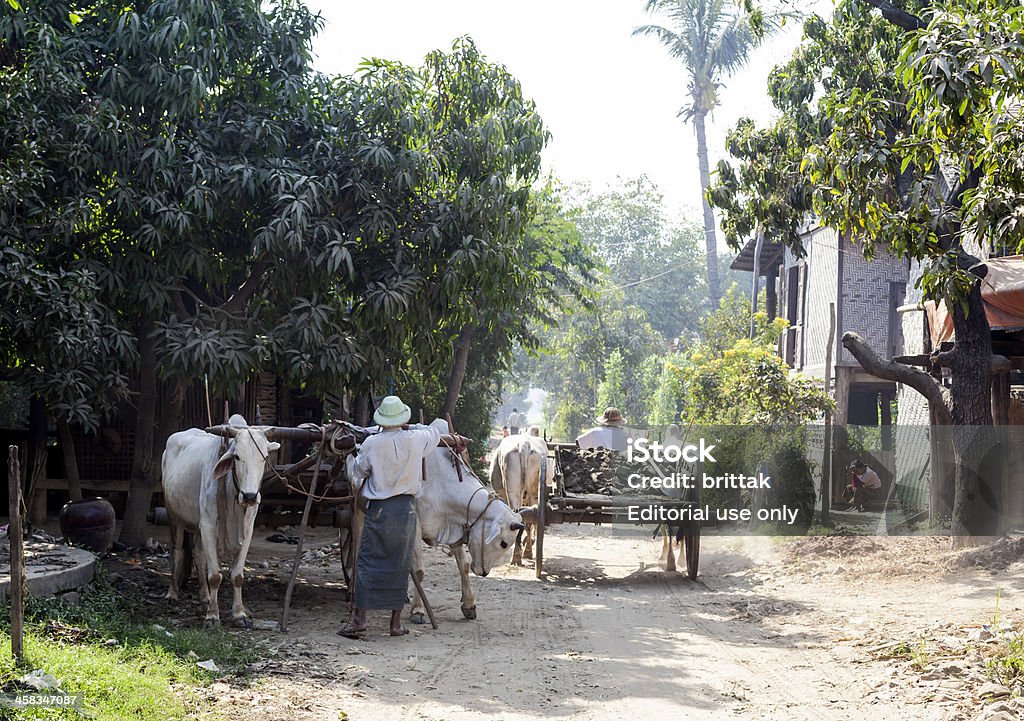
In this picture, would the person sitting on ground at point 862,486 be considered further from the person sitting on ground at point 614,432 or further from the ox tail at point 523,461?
the ox tail at point 523,461

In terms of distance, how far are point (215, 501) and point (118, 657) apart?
237 cm

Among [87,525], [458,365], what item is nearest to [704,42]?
[458,365]

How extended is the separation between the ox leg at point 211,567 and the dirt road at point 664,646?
2.07 ft

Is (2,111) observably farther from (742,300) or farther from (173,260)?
(742,300)

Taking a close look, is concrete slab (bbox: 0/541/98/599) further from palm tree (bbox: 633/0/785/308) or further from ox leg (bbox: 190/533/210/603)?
palm tree (bbox: 633/0/785/308)

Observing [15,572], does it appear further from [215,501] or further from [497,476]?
[497,476]

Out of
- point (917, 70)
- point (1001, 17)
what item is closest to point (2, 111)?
point (917, 70)

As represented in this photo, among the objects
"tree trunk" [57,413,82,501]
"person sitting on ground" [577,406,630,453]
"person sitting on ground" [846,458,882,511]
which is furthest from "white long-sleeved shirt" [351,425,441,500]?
"person sitting on ground" [846,458,882,511]

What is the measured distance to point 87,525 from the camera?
11125 millimetres

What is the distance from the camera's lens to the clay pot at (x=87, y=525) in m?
11.1

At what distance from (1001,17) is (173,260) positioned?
8161mm

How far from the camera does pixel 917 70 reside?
7.75m

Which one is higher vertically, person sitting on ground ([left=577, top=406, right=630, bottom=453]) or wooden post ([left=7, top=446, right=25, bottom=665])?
person sitting on ground ([left=577, top=406, right=630, bottom=453])

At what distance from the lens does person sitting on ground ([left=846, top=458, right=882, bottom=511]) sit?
61.1 feet
